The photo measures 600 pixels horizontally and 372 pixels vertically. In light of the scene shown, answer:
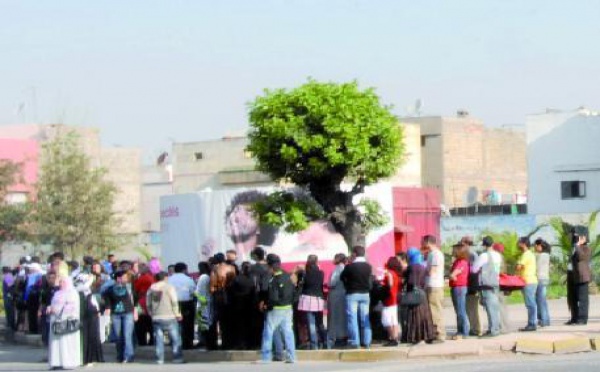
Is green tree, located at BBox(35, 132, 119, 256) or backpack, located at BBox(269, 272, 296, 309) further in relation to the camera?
green tree, located at BBox(35, 132, 119, 256)

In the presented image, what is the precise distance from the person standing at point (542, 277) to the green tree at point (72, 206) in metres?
34.8

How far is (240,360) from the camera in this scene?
969 inches

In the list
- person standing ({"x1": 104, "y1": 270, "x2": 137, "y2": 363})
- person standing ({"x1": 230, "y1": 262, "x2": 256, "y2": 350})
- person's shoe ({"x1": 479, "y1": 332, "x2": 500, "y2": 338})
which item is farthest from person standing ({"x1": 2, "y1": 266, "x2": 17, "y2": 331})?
person's shoe ({"x1": 479, "y1": 332, "x2": 500, "y2": 338})

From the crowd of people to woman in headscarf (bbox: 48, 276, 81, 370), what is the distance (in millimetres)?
17

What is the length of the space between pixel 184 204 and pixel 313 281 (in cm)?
1348

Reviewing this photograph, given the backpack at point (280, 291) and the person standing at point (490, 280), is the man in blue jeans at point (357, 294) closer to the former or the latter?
the backpack at point (280, 291)

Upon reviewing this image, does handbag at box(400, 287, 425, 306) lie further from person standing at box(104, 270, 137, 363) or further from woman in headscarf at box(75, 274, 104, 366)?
woman in headscarf at box(75, 274, 104, 366)

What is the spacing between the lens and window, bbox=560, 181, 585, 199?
69.1m

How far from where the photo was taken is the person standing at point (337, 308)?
2405cm

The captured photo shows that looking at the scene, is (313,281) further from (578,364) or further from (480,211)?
(480,211)

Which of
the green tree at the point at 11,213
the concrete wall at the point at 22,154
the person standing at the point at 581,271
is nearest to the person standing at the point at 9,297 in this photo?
the person standing at the point at 581,271

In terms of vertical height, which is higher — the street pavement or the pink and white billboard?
the pink and white billboard

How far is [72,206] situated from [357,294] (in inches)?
1446

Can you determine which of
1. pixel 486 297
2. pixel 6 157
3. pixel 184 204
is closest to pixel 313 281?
pixel 486 297
